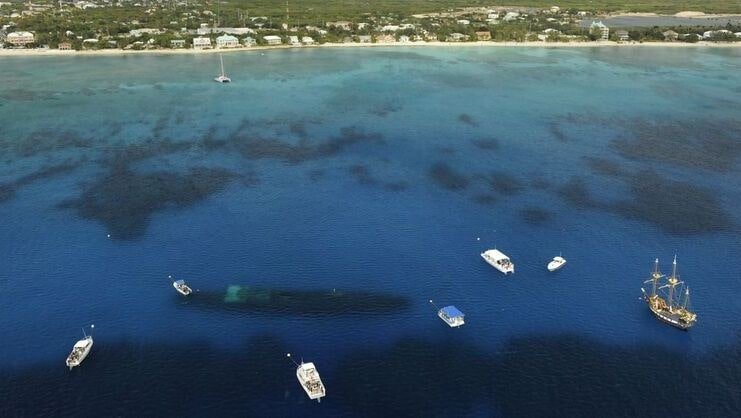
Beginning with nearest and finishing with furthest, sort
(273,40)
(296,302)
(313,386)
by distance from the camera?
1. (313,386)
2. (296,302)
3. (273,40)

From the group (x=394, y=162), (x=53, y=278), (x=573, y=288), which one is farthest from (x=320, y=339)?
(x=394, y=162)

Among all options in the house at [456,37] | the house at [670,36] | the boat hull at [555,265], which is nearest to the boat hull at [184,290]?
the boat hull at [555,265]

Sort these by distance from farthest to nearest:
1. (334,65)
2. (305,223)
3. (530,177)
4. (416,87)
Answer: (334,65), (416,87), (530,177), (305,223)

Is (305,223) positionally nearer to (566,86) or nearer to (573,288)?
(573,288)

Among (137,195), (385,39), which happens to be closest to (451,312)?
(137,195)

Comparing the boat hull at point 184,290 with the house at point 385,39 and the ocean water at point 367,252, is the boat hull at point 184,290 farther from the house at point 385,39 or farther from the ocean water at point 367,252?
the house at point 385,39

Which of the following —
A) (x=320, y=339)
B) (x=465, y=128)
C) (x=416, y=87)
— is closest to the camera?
(x=320, y=339)

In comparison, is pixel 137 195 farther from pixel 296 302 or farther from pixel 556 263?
pixel 556 263
